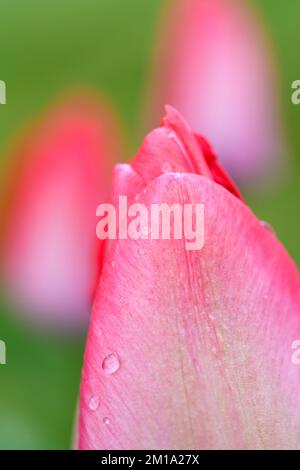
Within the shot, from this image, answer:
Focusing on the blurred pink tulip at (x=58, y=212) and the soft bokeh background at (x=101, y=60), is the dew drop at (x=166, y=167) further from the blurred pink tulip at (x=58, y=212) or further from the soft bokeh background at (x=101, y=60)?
the soft bokeh background at (x=101, y=60)

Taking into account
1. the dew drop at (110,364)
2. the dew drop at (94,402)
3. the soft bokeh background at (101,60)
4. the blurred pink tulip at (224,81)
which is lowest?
the dew drop at (94,402)

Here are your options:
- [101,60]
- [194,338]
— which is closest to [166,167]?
[194,338]

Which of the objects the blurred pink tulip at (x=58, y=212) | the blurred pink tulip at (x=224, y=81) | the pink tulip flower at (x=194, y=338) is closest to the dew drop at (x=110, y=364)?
the pink tulip flower at (x=194, y=338)

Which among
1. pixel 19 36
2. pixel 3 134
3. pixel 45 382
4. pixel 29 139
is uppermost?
pixel 19 36

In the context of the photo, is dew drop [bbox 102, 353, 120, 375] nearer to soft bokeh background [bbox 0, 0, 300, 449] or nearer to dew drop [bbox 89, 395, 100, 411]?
dew drop [bbox 89, 395, 100, 411]

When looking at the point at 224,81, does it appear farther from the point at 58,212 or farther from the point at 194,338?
the point at 194,338
